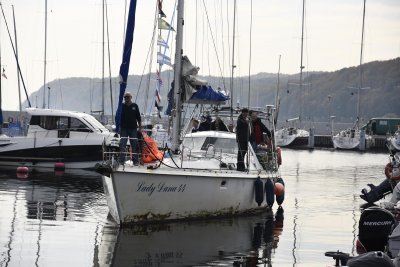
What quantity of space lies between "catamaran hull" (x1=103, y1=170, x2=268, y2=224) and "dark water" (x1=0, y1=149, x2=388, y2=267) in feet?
0.97

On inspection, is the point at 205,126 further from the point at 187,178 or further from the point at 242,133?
the point at 187,178

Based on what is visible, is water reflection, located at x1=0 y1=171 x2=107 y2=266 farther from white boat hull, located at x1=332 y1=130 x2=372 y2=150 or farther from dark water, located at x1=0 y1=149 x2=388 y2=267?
white boat hull, located at x1=332 y1=130 x2=372 y2=150

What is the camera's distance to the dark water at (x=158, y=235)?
57.0ft

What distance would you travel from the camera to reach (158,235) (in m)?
20.3

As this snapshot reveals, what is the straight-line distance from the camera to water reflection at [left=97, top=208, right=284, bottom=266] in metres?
17.4

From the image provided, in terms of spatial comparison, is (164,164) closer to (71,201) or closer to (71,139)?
(71,201)

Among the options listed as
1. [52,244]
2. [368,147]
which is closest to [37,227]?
[52,244]

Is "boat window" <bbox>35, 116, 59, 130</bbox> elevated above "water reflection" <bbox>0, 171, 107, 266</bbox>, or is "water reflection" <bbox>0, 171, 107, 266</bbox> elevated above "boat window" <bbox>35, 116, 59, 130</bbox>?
"boat window" <bbox>35, 116, 59, 130</bbox>

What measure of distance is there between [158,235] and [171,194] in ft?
4.87

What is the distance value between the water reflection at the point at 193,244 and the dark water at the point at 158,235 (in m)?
0.02

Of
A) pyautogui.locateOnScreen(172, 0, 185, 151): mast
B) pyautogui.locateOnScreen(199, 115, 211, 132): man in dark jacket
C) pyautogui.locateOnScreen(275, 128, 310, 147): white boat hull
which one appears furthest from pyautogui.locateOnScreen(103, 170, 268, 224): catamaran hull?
pyautogui.locateOnScreen(275, 128, 310, 147): white boat hull

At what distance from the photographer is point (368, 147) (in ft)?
274

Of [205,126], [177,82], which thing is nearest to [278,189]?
[205,126]

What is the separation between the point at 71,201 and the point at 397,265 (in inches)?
650
